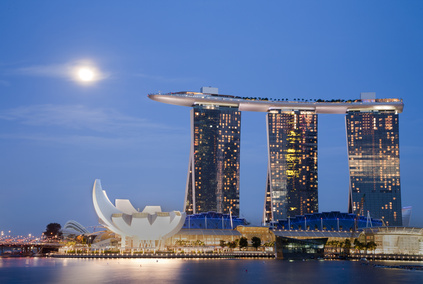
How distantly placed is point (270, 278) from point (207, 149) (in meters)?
105

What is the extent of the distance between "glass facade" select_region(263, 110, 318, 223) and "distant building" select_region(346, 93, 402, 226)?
12.3 meters

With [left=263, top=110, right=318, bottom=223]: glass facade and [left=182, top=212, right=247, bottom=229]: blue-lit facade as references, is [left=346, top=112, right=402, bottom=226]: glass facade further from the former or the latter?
[left=182, top=212, right=247, bottom=229]: blue-lit facade

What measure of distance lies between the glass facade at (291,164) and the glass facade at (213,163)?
12084 millimetres

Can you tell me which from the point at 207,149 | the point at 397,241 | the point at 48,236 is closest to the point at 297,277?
the point at 397,241

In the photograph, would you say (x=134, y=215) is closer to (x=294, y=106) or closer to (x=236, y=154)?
(x=236, y=154)

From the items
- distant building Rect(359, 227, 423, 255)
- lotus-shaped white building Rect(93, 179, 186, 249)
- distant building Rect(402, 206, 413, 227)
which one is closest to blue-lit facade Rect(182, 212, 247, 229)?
lotus-shaped white building Rect(93, 179, 186, 249)

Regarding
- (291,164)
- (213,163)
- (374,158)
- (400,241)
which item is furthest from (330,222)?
(400,241)

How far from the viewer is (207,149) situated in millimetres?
171000

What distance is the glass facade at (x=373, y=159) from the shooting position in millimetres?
169500

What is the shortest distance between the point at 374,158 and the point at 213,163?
169 feet

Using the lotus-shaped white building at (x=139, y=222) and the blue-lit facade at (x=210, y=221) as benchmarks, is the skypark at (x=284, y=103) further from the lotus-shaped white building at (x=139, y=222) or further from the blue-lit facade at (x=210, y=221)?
the lotus-shaped white building at (x=139, y=222)

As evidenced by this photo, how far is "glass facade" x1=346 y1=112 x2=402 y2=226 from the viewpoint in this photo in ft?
556

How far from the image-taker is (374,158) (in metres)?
173

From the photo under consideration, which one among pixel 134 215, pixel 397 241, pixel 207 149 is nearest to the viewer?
pixel 134 215
